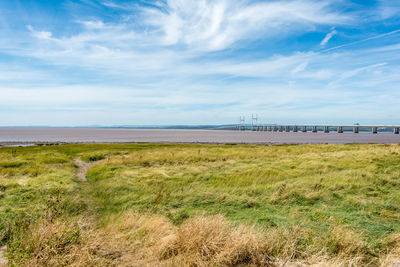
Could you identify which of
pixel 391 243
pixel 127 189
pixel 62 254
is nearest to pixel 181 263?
pixel 62 254

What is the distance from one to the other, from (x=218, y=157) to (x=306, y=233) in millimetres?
22464

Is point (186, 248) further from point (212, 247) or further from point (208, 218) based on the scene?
point (208, 218)

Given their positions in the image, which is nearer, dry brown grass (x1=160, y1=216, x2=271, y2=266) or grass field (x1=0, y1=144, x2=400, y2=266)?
dry brown grass (x1=160, y1=216, x2=271, y2=266)

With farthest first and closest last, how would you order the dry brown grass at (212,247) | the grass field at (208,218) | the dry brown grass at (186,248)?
the grass field at (208,218) → the dry brown grass at (212,247) → the dry brown grass at (186,248)

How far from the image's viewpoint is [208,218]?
26.1ft

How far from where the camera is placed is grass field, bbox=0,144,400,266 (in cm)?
611

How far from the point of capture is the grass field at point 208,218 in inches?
241

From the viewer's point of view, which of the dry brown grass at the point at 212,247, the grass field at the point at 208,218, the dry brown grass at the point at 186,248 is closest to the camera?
the dry brown grass at the point at 186,248

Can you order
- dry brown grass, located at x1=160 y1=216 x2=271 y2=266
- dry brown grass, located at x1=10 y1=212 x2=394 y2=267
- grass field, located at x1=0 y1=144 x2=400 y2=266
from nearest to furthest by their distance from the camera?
dry brown grass, located at x1=10 y1=212 x2=394 y2=267 → dry brown grass, located at x1=160 y1=216 x2=271 y2=266 → grass field, located at x1=0 y1=144 x2=400 y2=266

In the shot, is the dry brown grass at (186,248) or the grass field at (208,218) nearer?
the dry brown grass at (186,248)

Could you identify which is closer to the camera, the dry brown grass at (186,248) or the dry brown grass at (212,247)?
the dry brown grass at (186,248)

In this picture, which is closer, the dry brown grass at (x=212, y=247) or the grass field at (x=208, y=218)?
the dry brown grass at (x=212, y=247)

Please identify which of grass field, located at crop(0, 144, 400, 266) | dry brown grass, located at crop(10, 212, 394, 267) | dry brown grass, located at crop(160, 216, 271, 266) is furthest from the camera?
grass field, located at crop(0, 144, 400, 266)

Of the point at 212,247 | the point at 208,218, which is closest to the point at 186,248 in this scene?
the point at 212,247
